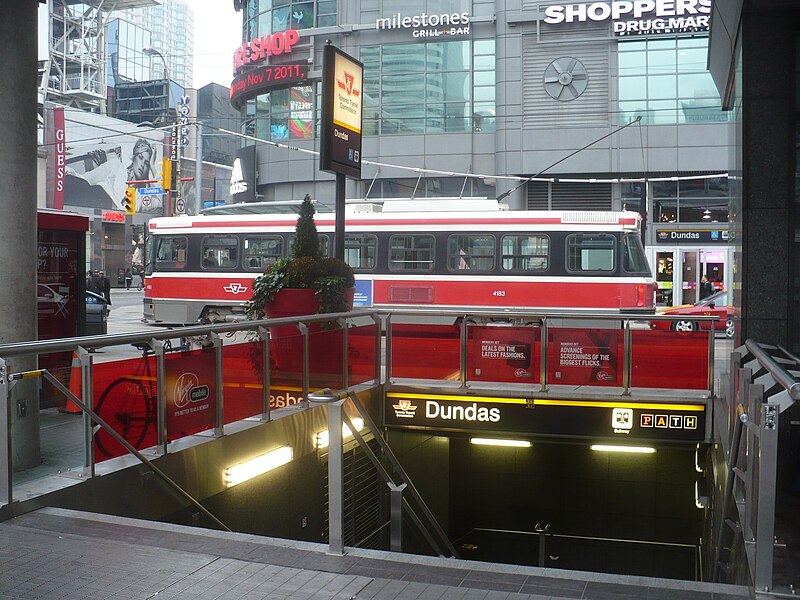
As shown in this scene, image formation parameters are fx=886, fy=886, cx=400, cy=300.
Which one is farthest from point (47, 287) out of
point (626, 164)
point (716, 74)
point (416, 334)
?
point (626, 164)

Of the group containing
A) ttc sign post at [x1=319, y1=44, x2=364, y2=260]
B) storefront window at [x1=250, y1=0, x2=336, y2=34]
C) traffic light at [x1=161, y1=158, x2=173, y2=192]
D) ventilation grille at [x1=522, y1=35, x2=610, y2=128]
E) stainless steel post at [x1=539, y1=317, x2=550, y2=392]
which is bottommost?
stainless steel post at [x1=539, y1=317, x2=550, y2=392]

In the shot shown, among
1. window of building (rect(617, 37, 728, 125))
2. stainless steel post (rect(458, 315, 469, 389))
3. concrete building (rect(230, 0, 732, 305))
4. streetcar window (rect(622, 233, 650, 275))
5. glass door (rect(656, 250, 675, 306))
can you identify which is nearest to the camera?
stainless steel post (rect(458, 315, 469, 389))

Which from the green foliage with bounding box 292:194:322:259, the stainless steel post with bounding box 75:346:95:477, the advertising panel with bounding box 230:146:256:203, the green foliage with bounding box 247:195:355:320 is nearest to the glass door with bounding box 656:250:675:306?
the advertising panel with bounding box 230:146:256:203

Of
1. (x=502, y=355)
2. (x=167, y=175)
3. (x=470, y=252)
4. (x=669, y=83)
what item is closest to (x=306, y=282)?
(x=502, y=355)

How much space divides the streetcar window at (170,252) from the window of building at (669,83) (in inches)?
730

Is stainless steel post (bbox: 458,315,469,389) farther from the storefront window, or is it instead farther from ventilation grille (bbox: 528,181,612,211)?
the storefront window

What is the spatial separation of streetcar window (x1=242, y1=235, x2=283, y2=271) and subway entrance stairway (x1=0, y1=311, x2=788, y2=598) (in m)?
9.12

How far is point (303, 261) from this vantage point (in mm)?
12117

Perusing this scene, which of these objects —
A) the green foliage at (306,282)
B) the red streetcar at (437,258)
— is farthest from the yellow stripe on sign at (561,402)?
the red streetcar at (437,258)

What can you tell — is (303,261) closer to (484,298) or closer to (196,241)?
(484,298)

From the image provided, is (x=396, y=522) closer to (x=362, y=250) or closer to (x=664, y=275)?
(x=362, y=250)

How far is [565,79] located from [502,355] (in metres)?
25.1

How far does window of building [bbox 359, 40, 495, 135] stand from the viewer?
3641 cm

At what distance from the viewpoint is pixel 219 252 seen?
79.3ft
